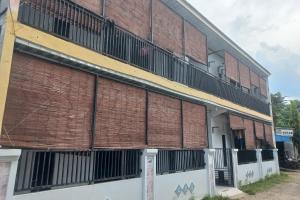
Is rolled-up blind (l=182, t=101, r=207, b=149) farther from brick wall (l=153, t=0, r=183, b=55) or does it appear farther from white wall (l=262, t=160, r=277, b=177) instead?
white wall (l=262, t=160, r=277, b=177)

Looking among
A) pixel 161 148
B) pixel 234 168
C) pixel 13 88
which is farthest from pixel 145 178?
pixel 234 168

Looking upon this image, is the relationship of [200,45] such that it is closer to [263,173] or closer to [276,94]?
[263,173]

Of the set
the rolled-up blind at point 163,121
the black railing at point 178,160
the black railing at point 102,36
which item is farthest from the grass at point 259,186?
the black railing at point 102,36

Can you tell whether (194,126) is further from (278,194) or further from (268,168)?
(268,168)

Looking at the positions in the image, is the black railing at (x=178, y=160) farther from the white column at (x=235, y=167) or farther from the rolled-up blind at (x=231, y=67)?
the rolled-up blind at (x=231, y=67)

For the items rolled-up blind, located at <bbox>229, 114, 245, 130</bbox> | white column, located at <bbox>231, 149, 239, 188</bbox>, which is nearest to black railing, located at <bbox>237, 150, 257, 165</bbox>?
white column, located at <bbox>231, 149, 239, 188</bbox>

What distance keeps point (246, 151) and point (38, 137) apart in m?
12.3

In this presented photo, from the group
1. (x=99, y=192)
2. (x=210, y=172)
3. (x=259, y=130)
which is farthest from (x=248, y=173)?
(x=99, y=192)

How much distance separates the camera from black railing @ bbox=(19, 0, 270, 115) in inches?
216

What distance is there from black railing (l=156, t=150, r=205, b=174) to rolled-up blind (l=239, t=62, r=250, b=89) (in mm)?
7398

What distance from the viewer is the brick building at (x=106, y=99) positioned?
4672mm

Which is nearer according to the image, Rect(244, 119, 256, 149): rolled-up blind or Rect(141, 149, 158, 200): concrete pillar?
Rect(141, 149, 158, 200): concrete pillar

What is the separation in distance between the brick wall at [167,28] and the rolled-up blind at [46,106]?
3923 millimetres

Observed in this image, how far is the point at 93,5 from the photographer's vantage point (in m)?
6.62
